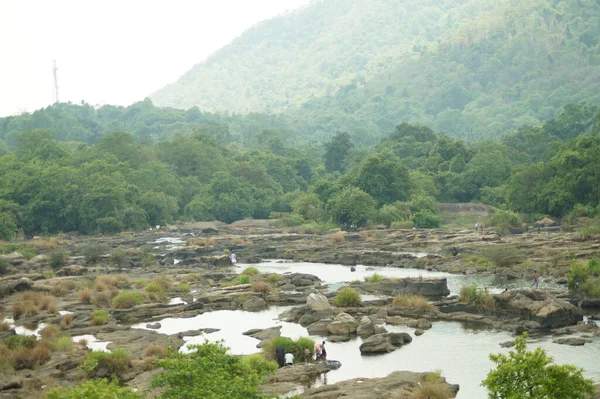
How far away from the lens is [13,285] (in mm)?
50344

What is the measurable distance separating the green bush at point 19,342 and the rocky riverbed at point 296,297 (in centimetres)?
99

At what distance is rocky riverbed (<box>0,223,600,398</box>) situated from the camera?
3266 cm

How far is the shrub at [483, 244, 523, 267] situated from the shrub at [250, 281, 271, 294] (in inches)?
661

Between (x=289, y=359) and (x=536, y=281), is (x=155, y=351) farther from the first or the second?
(x=536, y=281)

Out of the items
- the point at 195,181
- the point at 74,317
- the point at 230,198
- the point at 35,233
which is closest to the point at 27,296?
the point at 74,317

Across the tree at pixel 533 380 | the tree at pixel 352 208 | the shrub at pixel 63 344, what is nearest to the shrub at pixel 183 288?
the shrub at pixel 63 344

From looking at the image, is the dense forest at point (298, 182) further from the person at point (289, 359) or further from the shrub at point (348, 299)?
the person at point (289, 359)

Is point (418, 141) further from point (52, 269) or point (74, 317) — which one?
point (74, 317)

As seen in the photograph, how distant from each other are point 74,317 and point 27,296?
6.06 m

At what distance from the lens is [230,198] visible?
110750mm

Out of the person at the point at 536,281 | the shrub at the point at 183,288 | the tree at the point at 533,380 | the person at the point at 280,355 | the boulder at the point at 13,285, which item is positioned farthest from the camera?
the shrub at the point at 183,288

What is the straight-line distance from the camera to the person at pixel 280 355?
31.6m

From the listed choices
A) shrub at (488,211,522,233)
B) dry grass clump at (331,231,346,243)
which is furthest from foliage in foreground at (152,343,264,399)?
shrub at (488,211,522,233)

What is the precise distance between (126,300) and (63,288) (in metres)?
7.60
